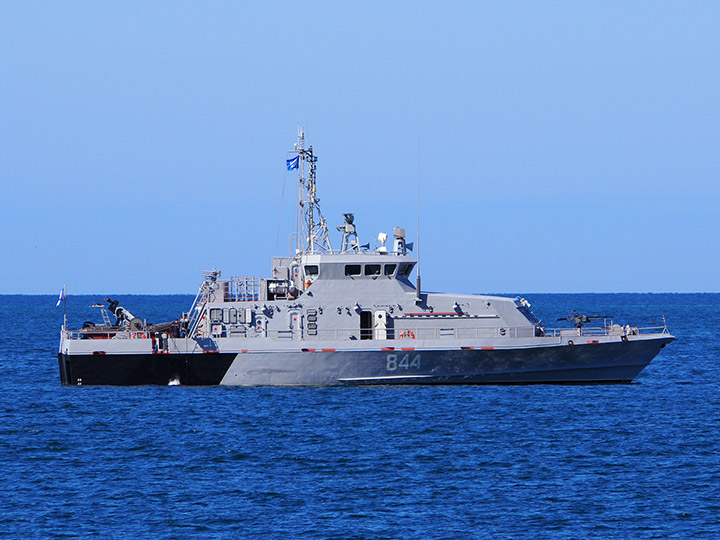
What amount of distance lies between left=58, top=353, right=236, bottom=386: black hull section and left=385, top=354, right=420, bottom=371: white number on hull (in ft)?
18.4

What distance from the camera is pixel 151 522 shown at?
22.3 meters

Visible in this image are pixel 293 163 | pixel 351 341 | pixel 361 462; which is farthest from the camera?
pixel 293 163

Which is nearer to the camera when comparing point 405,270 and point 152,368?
point 152,368

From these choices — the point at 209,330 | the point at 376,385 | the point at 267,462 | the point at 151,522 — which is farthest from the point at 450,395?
the point at 151,522

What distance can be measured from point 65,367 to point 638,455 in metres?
21.3

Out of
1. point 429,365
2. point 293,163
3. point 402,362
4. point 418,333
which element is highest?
point 293,163

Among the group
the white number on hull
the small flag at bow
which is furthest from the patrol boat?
the small flag at bow

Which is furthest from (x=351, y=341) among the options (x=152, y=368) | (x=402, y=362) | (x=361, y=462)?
(x=361, y=462)

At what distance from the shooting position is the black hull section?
37969mm

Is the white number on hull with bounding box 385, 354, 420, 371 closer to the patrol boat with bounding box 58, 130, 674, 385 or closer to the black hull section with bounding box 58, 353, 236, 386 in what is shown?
the patrol boat with bounding box 58, 130, 674, 385

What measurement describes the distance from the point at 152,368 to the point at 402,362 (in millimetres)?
9035

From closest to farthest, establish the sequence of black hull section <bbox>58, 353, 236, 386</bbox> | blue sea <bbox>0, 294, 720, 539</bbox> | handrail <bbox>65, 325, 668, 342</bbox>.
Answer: blue sea <bbox>0, 294, 720, 539</bbox> < handrail <bbox>65, 325, 668, 342</bbox> < black hull section <bbox>58, 353, 236, 386</bbox>

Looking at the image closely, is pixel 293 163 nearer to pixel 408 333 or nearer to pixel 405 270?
pixel 405 270

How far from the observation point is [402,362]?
37.5 m
